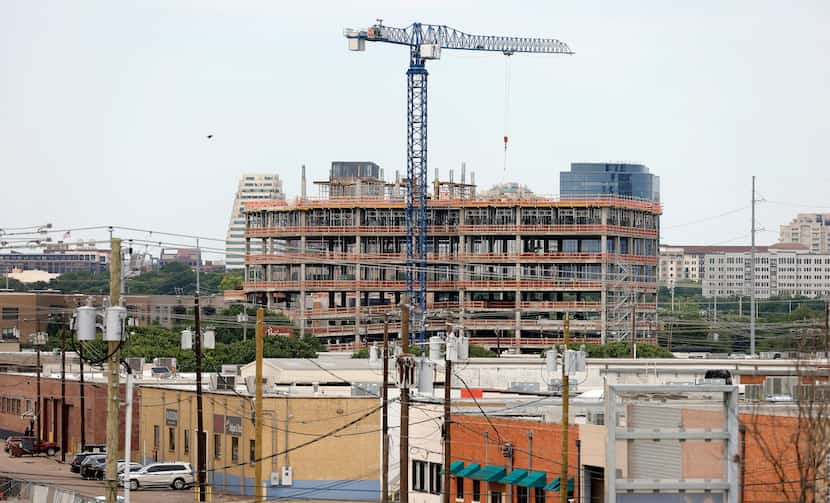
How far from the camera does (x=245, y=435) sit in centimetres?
7338

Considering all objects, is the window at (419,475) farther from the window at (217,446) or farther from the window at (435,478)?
the window at (217,446)

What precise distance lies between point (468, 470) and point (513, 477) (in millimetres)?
3725

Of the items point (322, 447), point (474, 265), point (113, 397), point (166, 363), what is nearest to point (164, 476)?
point (322, 447)

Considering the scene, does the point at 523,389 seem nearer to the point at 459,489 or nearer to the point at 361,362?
the point at 459,489

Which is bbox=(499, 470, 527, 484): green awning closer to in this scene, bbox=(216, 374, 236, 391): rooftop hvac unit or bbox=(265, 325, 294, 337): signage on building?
bbox=(216, 374, 236, 391): rooftop hvac unit

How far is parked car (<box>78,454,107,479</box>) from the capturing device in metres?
77.9

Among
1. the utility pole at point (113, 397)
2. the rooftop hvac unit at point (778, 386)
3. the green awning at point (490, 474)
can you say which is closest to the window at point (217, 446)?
the green awning at point (490, 474)

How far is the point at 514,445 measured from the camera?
183 feet

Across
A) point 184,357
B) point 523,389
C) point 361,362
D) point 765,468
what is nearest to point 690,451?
point 765,468

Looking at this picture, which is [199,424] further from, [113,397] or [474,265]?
[474,265]

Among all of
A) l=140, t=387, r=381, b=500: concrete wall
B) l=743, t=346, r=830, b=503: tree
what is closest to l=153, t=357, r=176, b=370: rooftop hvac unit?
l=140, t=387, r=381, b=500: concrete wall

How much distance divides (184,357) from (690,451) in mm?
109442

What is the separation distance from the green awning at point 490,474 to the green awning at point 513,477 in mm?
375

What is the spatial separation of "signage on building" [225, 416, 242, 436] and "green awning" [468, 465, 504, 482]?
62.4ft
